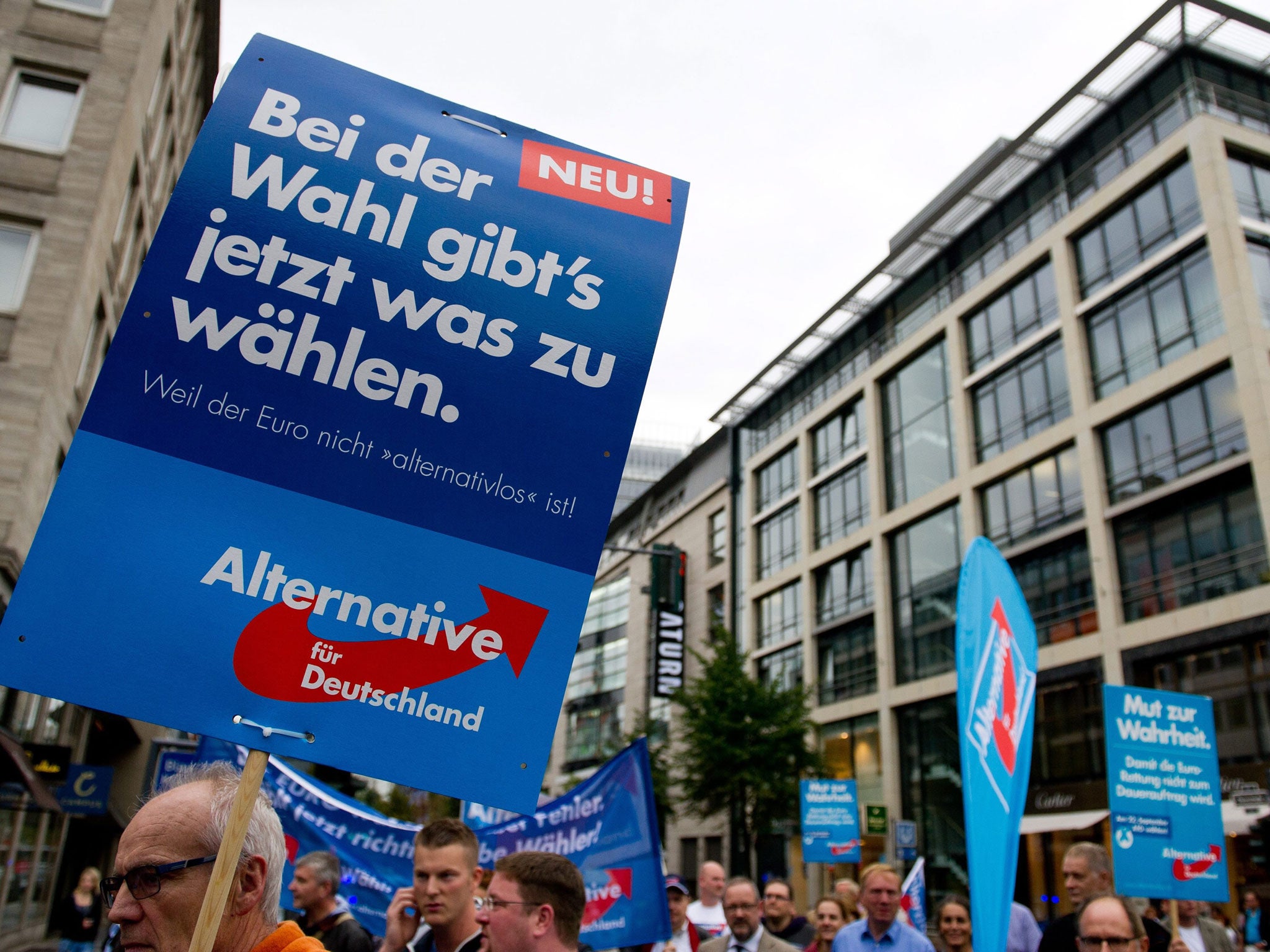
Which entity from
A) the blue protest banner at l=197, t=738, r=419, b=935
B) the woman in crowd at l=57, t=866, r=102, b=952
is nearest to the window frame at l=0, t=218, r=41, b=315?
the woman in crowd at l=57, t=866, r=102, b=952

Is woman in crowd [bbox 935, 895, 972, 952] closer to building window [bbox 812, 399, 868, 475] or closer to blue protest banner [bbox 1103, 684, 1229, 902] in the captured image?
A: blue protest banner [bbox 1103, 684, 1229, 902]

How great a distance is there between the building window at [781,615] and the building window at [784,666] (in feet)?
1.45

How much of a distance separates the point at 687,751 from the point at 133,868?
27807 millimetres

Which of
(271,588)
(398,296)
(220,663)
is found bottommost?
(220,663)

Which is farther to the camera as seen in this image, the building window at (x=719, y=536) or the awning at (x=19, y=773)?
the building window at (x=719, y=536)

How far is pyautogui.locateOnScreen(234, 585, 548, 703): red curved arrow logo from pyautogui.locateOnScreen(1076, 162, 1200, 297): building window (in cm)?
2530

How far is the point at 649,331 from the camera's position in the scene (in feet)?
8.54

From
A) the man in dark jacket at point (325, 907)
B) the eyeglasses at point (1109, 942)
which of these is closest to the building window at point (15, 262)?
the man in dark jacket at point (325, 907)

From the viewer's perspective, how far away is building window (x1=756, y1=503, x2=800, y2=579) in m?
39.8

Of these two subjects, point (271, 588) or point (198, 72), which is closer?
point (271, 588)

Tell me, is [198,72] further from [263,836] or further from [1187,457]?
[263,836]

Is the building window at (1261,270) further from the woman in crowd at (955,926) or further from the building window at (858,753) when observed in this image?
the woman in crowd at (955,926)

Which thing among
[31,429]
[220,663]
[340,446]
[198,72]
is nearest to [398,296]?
[340,446]

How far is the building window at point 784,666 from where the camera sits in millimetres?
37531
